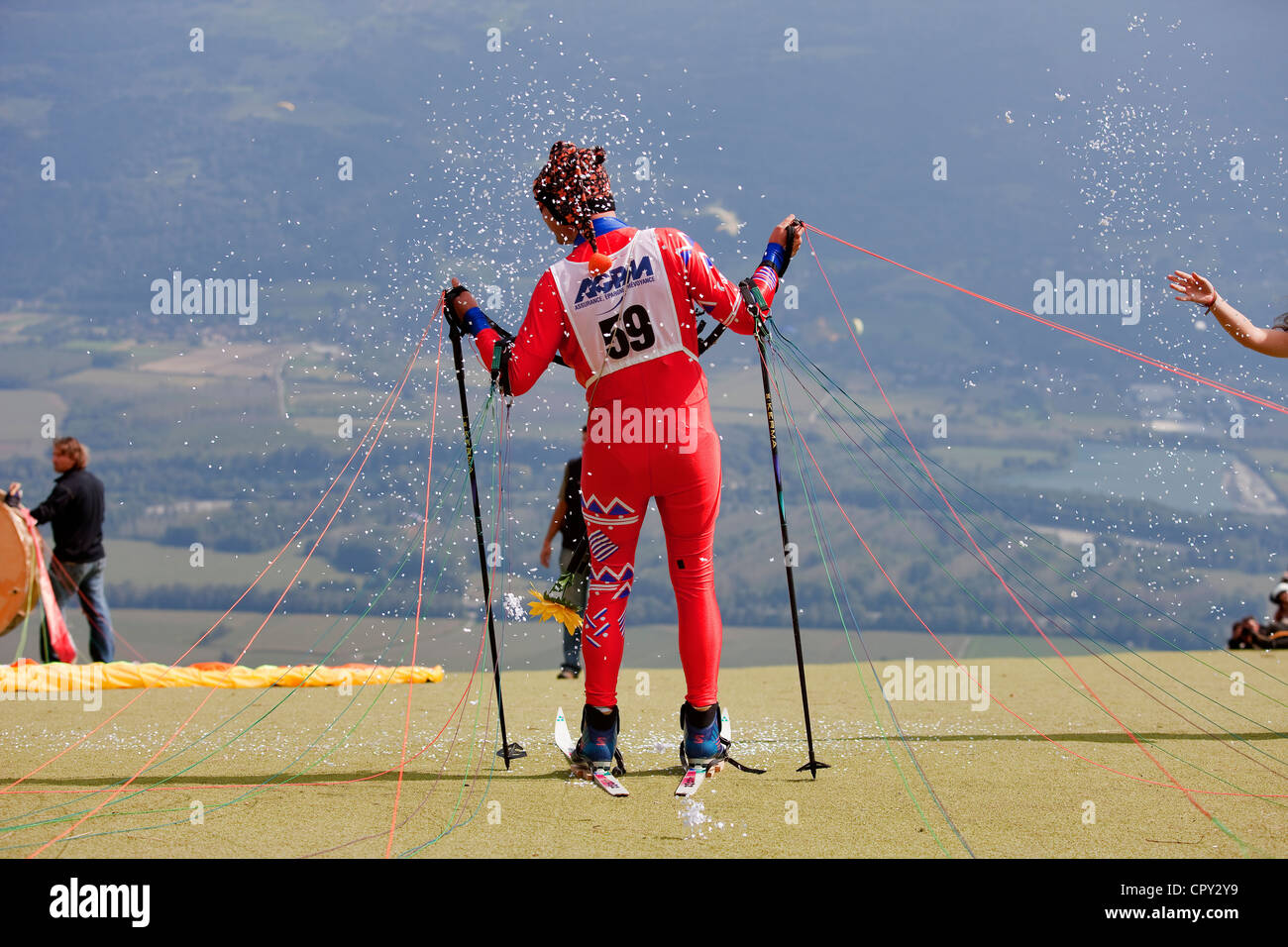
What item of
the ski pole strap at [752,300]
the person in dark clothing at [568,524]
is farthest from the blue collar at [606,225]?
the person in dark clothing at [568,524]

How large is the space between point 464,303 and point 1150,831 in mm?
2925

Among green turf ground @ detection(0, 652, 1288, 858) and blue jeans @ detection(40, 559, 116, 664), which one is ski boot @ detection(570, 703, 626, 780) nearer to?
green turf ground @ detection(0, 652, 1288, 858)

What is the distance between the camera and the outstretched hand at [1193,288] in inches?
176

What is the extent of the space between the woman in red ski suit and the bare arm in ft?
5.34

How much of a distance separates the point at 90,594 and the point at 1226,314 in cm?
726

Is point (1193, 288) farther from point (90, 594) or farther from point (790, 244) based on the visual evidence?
point (90, 594)

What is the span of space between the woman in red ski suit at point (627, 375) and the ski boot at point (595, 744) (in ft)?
0.12

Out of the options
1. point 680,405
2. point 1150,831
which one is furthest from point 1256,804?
point 680,405

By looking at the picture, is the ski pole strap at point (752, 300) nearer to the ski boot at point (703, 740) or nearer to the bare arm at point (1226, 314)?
the ski boot at point (703, 740)

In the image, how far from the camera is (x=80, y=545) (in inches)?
315

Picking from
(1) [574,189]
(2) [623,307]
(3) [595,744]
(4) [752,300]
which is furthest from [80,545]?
(4) [752,300]

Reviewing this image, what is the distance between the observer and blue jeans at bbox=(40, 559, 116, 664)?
796 cm

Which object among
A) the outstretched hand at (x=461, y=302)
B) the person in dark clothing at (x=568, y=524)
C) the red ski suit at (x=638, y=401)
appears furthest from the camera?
the person in dark clothing at (x=568, y=524)

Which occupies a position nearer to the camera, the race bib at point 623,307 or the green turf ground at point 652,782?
the green turf ground at point 652,782
